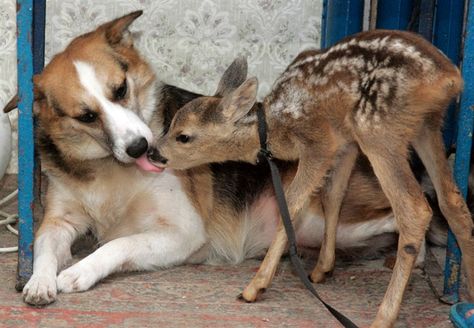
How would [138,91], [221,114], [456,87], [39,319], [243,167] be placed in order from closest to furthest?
[456,87]
[39,319]
[221,114]
[138,91]
[243,167]

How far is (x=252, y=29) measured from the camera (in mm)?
4207

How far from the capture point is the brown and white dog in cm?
286

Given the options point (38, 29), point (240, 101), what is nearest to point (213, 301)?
point (240, 101)

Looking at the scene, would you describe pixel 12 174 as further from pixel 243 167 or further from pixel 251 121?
pixel 251 121

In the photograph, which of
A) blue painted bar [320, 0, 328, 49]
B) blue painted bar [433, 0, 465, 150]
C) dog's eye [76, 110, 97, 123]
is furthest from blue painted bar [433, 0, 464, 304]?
dog's eye [76, 110, 97, 123]

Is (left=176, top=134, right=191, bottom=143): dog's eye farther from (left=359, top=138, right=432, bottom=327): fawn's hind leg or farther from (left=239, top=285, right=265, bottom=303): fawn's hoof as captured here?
(left=359, top=138, right=432, bottom=327): fawn's hind leg

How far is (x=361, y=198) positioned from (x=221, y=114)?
753mm

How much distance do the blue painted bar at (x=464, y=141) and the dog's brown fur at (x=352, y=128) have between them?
6 centimetres

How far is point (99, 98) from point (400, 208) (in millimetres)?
1147

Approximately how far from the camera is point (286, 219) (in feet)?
8.59

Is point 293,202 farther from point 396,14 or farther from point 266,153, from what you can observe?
point 396,14

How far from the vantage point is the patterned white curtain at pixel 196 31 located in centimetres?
414

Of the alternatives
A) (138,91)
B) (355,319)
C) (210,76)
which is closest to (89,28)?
(210,76)

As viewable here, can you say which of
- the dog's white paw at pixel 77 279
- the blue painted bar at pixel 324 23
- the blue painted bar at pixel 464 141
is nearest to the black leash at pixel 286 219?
the blue painted bar at pixel 464 141
